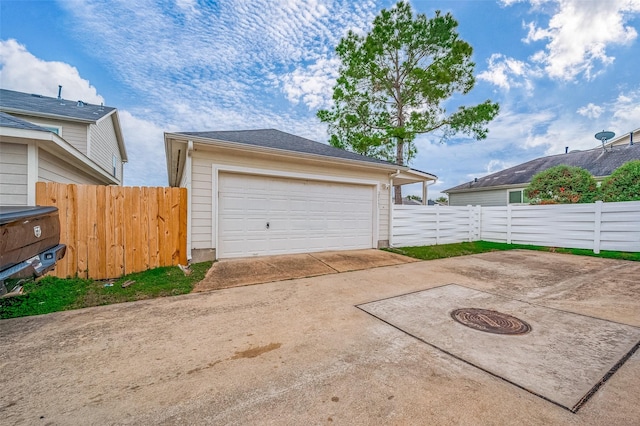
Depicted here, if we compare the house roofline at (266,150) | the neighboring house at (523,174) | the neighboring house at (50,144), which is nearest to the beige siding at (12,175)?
the neighboring house at (50,144)

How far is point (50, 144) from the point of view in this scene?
4395mm

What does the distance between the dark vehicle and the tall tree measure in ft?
36.1

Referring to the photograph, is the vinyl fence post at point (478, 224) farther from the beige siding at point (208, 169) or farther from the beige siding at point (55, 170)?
the beige siding at point (55, 170)

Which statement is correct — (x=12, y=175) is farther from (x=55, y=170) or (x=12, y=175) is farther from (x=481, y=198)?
(x=481, y=198)

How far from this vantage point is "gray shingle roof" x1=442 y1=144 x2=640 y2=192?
1295 cm

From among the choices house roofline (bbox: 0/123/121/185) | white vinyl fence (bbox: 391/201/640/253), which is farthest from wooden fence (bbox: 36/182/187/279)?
white vinyl fence (bbox: 391/201/640/253)

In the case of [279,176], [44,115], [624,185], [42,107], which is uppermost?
[42,107]

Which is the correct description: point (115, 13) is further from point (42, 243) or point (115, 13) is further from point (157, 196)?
point (42, 243)

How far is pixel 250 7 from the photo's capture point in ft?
22.4

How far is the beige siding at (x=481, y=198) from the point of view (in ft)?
51.2

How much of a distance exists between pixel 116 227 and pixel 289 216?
3.54 m

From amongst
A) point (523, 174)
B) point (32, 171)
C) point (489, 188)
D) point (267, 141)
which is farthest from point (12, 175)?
point (523, 174)

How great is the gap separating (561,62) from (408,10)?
22.2ft

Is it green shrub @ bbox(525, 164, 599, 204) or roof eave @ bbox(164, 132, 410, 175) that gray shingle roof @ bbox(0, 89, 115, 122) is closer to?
roof eave @ bbox(164, 132, 410, 175)
